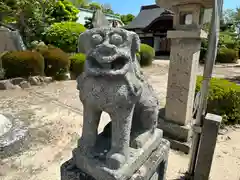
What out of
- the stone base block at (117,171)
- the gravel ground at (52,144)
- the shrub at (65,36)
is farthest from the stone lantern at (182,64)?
the shrub at (65,36)

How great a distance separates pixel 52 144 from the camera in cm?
300

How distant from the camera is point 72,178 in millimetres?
1395

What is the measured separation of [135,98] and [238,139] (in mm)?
3128

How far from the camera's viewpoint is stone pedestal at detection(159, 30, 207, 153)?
2850 millimetres

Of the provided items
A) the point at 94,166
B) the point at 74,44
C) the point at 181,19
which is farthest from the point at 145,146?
the point at 74,44

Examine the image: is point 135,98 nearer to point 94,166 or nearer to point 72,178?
point 94,166

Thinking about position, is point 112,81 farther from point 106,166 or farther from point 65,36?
point 65,36

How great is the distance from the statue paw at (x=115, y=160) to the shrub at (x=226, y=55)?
1574 cm

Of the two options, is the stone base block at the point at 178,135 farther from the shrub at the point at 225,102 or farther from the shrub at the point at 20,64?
the shrub at the point at 20,64

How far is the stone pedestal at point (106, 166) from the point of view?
4.12ft

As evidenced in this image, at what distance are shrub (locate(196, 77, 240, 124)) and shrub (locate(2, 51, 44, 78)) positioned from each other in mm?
5424

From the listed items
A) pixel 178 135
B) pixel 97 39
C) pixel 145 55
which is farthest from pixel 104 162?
pixel 145 55

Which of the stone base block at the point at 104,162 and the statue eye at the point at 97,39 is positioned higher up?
the statue eye at the point at 97,39

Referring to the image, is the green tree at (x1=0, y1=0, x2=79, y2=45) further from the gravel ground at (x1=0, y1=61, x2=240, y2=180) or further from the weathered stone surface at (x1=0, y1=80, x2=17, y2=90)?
the gravel ground at (x1=0, y1=61, x2=240, y2=180)
